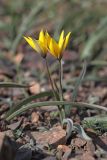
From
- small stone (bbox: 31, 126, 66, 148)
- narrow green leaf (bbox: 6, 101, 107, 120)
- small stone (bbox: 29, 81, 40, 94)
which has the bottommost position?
small stone (bbox: 31, 126, 66, 148)

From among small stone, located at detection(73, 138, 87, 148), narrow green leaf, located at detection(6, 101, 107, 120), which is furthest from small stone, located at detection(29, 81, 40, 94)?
small stone, located at detection(73, 138, 87, 148)

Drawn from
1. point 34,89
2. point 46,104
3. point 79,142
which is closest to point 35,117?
point 46,104

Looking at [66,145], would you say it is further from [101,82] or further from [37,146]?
[101,82]

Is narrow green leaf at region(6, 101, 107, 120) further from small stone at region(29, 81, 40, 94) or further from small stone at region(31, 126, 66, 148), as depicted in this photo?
small stone at region(29, 81, 40, 94)

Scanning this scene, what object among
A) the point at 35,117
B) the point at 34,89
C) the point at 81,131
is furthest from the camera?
the point at 34,89

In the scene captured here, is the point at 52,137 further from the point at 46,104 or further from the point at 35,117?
the point at 35,117

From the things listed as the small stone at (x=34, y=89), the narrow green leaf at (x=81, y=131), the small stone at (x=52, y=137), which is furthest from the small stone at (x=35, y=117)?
the small stone at (x=34, y=89)

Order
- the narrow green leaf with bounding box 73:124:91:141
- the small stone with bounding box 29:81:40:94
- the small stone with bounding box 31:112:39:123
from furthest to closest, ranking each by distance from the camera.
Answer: the small stone with bounding box 29:81:40:94 → the small stone with bounding box 31:112:39:123 → the narrow green leaf with bounding box 73:124:91:141

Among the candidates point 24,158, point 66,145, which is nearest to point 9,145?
point 24,158

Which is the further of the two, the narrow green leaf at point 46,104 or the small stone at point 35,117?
the small stone at point 35,117

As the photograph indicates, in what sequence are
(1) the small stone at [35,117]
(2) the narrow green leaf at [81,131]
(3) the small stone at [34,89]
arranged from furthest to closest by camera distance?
(3) the small stone at [34,89] → (1) the small stone at [35,117] → (2) the narrow green leaf at [81,131]

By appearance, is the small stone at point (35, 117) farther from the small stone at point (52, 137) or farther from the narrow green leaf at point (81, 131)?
the narrow green leaf at point (81, 131)
